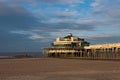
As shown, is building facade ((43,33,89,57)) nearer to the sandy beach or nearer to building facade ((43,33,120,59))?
building facade ((43,33,120,59))

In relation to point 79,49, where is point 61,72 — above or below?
below

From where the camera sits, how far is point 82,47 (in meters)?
93.4

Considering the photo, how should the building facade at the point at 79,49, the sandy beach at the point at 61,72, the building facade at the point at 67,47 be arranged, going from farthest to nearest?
the building facade at the point at 67,47
the building facade at the point at 79,49
the sandy beach at the point at 61,72

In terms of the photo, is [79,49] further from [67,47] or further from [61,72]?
[61,72]

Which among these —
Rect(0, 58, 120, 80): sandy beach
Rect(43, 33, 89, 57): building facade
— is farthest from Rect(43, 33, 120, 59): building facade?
Rect(0, 58, 120, 80): sandy beach

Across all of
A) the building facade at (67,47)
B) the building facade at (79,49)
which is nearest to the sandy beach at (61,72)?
the building facade at (79,49)

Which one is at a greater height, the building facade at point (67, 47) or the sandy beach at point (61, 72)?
the building facade at point (67, 47)

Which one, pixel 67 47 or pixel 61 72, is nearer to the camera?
pixel 61 72

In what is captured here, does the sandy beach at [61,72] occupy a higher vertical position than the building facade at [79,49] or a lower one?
lower

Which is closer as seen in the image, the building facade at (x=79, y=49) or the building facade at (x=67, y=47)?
the building facade at (x=79, y=49)

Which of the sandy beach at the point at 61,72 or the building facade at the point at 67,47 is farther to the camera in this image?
the building facade at the point at 67,47

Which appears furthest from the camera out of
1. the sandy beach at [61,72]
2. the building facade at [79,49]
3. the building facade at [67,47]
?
the building facade at [67,47]

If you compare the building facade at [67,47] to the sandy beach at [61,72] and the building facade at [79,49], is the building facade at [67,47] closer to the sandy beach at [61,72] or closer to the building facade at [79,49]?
the building facade at [79,49]

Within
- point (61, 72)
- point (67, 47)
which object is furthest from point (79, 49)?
point (61, 72)
